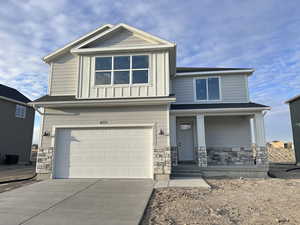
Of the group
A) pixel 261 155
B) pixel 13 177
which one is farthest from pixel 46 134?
pixel 261 155

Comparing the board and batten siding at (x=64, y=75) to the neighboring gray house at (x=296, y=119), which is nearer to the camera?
the board and batten siding at (x=64, y=75)

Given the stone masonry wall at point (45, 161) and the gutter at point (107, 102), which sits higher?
the gutter at point (107, 102)

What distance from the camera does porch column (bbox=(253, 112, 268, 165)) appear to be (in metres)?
9.38

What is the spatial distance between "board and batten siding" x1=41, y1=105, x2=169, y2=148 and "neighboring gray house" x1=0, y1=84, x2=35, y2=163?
9591 millimetres

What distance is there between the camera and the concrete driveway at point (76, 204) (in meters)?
3.88

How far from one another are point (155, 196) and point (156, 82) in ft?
15.7

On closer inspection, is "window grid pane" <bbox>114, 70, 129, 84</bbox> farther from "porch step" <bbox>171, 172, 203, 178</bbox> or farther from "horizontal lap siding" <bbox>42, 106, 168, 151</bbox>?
"porch step" <bbox>171, 172, 203, 178</bbox>

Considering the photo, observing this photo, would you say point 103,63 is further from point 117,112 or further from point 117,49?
point 117,112

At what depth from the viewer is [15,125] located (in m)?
16.5

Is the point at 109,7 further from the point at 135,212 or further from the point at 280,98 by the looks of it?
the point at 280,98

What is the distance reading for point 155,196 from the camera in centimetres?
566

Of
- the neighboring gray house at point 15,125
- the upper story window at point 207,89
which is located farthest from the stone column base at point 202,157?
the neighboring gray house at point 15,125

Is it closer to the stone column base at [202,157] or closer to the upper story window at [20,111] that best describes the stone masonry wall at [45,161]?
the stone column base at [202,157]

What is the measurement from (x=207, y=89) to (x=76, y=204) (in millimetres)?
9199
